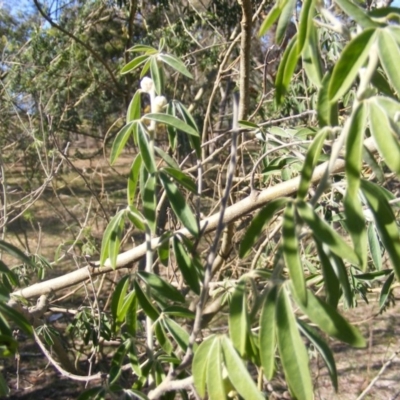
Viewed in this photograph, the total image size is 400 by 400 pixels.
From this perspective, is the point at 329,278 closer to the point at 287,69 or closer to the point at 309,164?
the point at 309,164

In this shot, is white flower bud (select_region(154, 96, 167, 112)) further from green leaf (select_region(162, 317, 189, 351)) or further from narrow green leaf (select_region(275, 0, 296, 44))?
green leaf (select_region(162, 317, 189, 351))

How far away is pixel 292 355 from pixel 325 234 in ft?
0.43

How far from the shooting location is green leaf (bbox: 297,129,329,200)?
1.92 feet

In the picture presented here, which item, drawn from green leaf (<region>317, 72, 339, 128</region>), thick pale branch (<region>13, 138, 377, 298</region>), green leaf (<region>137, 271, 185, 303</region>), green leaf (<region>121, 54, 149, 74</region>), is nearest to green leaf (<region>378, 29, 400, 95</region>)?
green leaf (<region>317, 72, 339, 128</region>)

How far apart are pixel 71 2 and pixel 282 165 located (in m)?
5.19

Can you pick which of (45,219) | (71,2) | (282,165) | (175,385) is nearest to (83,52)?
(71,2)

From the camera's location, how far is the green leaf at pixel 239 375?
0.60 meters

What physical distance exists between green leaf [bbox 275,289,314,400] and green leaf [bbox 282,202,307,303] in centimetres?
3

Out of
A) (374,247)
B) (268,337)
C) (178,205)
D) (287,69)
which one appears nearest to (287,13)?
(287,69)

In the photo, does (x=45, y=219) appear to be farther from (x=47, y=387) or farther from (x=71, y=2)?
(x=47, y=387)

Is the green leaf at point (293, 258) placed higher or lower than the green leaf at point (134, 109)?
lower

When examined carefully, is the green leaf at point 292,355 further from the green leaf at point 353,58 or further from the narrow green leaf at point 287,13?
the narrow green leaf at point 287,13

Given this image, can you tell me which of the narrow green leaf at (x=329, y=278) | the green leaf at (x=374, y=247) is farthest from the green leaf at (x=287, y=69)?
the green leaf at (x=374, y=247)

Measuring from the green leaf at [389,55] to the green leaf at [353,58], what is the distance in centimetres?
1
